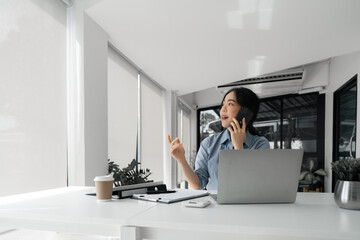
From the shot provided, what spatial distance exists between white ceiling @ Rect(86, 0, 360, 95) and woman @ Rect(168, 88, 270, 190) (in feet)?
3.55

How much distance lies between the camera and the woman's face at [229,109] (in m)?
1.68

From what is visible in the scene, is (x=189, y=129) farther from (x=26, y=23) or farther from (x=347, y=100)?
(x=26, y=23)

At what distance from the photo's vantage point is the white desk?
2.47 feet

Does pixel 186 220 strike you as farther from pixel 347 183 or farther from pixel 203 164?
pixel 203 164

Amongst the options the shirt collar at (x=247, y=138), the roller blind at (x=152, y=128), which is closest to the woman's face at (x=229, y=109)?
the shirt collar at (x=247, y=138)

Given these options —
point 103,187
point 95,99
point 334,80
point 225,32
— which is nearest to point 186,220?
point 103,187

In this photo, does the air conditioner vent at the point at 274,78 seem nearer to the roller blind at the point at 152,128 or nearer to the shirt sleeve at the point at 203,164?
the roller blind at the point at 152,128

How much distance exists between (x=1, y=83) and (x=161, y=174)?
3633 millimetres

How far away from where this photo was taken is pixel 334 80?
5.17 m

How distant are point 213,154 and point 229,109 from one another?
1.44 ft

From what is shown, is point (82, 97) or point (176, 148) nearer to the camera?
point (176, 148)

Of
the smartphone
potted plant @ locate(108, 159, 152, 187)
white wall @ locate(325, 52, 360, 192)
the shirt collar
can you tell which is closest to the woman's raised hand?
the smartphone

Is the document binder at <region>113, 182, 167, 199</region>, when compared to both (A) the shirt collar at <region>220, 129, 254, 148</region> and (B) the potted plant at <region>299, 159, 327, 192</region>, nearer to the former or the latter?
(A) the shirt collar at <region>220, 129, 254, 148</region>

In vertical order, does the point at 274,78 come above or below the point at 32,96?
above
